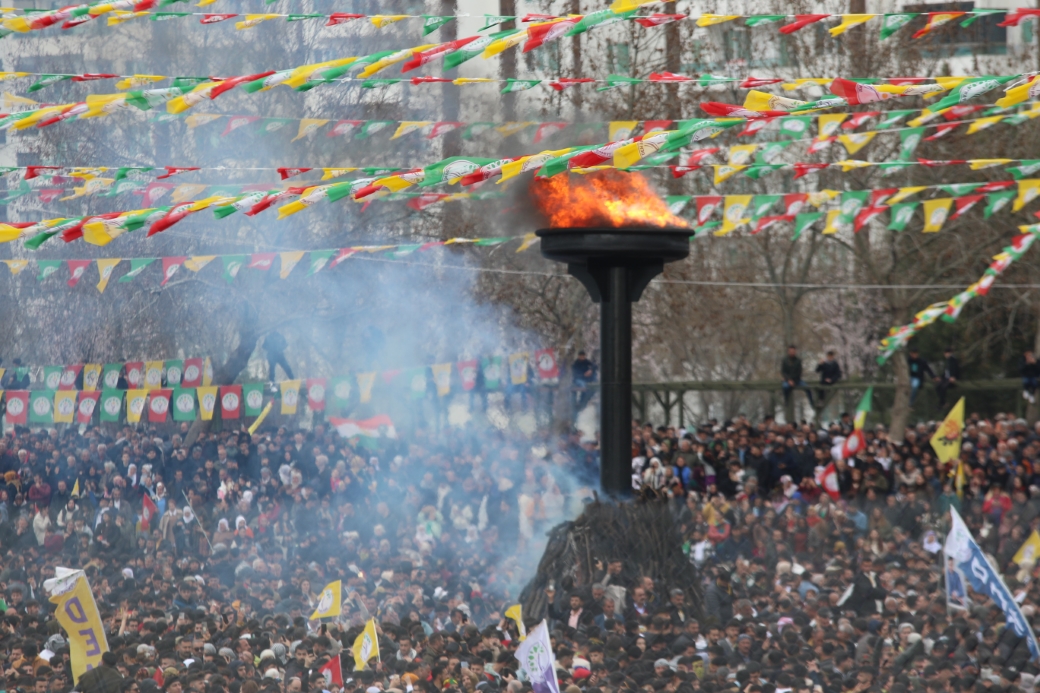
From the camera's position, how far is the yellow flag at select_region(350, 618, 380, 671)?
8.74 meters

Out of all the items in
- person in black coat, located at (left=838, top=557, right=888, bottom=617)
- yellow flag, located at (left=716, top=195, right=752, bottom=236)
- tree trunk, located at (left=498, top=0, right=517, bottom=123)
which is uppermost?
tree trunk, located at (left=498, top=0, right=517, bottom=123)

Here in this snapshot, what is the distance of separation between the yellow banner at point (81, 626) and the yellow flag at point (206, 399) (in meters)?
10.0

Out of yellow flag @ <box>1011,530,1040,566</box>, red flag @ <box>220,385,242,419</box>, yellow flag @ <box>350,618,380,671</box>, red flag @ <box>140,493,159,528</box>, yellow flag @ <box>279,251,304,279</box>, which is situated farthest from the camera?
red flag @ <box>220,385,242,419</box>

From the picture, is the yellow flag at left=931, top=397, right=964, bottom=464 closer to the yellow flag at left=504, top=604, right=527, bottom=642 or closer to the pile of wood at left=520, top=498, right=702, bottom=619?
the pile of wood at left=520, top=498, right=702, bottom=619

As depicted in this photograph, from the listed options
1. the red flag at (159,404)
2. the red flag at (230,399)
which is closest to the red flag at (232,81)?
the red flag at (230,399)

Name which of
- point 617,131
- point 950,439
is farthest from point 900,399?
point 617,131

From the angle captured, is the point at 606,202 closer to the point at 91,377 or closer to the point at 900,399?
the point at 91,377

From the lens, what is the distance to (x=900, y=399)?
2338 centimetres

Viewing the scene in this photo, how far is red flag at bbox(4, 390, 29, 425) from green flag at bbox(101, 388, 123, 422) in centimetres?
120

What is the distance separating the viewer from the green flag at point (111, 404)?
19.7 m

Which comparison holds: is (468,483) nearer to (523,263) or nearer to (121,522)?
(121,522)

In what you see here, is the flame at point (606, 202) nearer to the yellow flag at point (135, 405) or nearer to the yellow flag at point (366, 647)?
the yellow flag at point (366, 647)

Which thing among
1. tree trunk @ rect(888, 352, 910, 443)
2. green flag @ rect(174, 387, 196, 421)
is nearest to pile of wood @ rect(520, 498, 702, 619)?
green flag @ rect(174, 387, 196, 421)

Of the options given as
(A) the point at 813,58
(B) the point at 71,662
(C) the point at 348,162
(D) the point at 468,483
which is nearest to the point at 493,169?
(B) the point at 71,662
